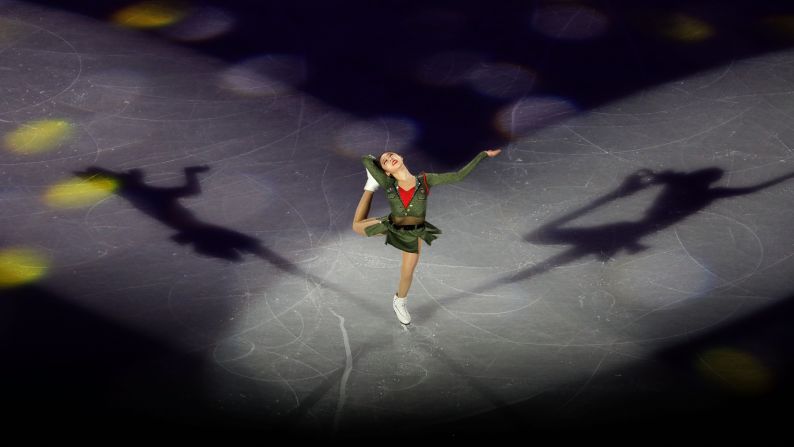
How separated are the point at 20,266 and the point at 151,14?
4.59 meters

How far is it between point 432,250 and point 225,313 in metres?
1.76

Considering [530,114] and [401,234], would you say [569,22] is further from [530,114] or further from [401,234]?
[401,234]

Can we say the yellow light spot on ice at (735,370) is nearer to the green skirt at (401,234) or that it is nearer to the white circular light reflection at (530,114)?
the green skirt at (401,234)

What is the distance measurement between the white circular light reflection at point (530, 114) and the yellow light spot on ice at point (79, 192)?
3.67 metres

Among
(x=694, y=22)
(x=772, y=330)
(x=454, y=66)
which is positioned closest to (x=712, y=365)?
(x=772, y=330)

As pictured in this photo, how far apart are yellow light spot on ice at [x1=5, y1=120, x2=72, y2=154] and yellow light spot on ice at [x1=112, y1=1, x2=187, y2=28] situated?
2087 mm

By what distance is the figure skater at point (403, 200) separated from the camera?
710cm

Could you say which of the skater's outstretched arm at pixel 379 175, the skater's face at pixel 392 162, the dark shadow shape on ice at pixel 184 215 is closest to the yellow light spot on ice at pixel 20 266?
the dark shadow shape on ice at pixel 184 215

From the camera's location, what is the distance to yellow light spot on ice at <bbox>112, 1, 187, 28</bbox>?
11508 mm

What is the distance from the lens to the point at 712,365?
7.02m

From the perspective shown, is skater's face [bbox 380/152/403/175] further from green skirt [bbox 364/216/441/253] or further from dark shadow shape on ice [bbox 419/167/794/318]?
dark shadow shape on ice [bbox 419/167/794/318]

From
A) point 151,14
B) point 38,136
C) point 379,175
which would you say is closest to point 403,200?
point 379,175

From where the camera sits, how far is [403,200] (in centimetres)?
713

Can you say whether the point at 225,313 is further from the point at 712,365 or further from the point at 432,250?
the point at 712,365
